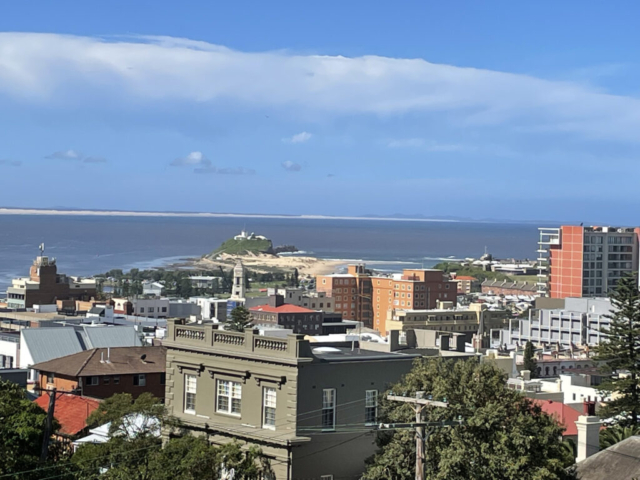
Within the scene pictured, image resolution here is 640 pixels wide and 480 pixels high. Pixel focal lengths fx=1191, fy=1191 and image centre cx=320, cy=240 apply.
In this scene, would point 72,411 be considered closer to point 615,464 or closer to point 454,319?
point 615,464

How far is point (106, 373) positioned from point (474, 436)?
97.1ft

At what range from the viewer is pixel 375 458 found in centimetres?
3080

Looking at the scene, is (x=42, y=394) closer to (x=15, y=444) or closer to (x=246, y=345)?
(x=15, y=444)

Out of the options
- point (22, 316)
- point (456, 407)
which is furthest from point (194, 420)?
point (22, 316)

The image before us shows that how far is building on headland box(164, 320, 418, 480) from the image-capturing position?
31422 millimetres

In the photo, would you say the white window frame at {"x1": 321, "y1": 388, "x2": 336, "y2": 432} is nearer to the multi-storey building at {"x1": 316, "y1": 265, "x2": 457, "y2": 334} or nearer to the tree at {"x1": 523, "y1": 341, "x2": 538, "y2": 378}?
the tree at {"x1": 523, "y1": 341, "x2": 538, "y2": 378}

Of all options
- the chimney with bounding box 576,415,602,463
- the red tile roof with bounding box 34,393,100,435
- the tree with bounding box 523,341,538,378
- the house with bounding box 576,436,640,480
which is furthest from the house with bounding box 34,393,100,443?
the tree with bounding box 523,341,538,378

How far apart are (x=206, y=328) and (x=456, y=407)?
8.24 m

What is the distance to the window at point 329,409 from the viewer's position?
3209 cm

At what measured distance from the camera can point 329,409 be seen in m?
32.2

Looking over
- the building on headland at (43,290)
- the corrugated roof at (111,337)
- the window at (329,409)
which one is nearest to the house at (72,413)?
the window at (329,409)

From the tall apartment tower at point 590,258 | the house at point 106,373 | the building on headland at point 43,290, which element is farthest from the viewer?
the tall apartment tower at point 590,258

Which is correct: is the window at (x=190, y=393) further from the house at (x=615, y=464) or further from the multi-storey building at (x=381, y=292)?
the multi-storey building at (x=381, y=292)

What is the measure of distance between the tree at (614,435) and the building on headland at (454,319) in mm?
96075
